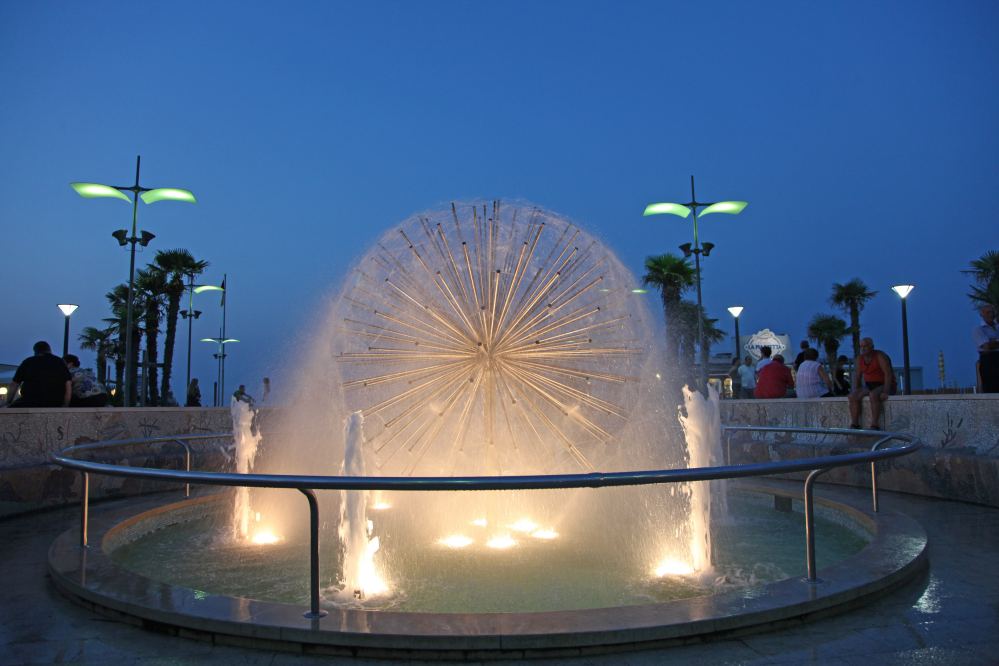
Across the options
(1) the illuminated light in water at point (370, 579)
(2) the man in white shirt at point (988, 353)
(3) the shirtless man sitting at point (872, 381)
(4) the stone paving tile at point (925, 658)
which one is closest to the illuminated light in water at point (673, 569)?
(4) the stone paving tile at point (925, 658)

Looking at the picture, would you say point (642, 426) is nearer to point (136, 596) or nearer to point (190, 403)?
point (136, 596)

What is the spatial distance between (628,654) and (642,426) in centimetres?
798

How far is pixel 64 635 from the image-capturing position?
3449mm

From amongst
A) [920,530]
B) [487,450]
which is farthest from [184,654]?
[920,530]

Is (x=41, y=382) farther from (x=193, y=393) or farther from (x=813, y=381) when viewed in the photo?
(x=813, y=381)

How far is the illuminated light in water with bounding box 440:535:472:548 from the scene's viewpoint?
6.00 meters

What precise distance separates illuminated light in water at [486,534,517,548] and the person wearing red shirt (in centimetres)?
729

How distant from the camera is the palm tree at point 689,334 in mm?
17423

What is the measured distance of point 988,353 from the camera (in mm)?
8328

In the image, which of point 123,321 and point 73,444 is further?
point 123,321

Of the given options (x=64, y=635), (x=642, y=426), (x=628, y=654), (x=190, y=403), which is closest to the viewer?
(x=628, y=654)

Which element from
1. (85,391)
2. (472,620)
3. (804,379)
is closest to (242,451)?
(85,391)

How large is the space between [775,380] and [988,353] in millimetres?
3593

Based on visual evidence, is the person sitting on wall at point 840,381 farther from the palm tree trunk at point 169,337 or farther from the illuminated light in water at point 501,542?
the palm tree trunk at point 169,337
